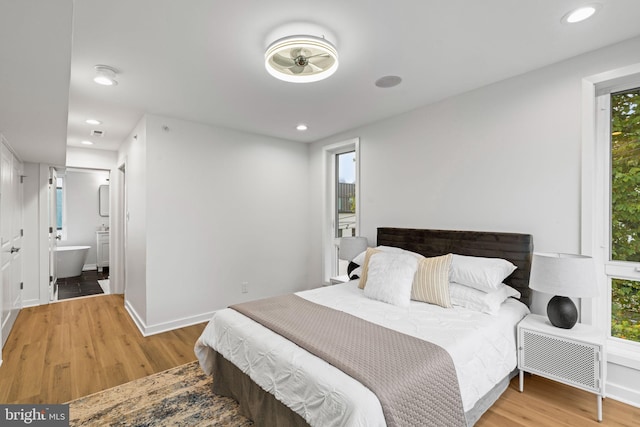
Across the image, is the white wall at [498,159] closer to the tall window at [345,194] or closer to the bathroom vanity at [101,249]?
the tall window at [345,194]

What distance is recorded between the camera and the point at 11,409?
6.20 feet

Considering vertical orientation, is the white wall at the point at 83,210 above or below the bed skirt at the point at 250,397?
above

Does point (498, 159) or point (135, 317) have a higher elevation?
point (498, 159)

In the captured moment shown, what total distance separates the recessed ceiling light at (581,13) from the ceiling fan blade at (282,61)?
67.8 inches

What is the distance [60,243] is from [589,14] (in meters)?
9.32

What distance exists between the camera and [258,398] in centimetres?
184

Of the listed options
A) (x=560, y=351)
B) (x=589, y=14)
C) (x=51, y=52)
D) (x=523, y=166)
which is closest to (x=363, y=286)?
(x=560, y=351)

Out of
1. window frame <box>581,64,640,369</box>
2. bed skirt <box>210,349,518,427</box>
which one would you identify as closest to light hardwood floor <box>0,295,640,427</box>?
bed skirt <box>210,349,518,427</box>

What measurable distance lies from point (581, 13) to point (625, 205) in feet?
4.55

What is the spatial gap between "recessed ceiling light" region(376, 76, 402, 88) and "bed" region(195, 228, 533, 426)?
1.54 meters

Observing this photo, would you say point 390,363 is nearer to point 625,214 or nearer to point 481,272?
point 481,272

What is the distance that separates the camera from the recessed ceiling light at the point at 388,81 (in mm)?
2625

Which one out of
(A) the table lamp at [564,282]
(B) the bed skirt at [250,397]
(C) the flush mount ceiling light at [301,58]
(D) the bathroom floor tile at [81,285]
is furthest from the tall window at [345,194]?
(D) the bathroom floor tile at [81,285]

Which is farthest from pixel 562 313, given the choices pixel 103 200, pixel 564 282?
pixel 103 200
